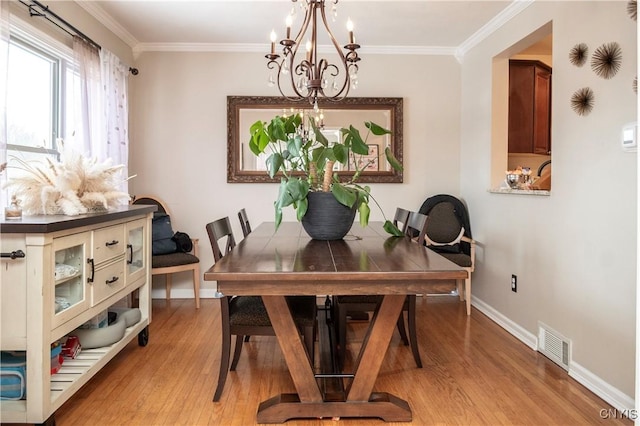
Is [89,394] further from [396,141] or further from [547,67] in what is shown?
[547,67]

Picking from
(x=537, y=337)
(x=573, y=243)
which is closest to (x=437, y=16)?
(x=573, y=243)

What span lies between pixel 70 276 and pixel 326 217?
1261 mm

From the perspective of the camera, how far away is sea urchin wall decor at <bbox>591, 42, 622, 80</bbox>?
2.09 meters

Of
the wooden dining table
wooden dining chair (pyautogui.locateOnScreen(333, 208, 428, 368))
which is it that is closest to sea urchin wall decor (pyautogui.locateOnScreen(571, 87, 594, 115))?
wooden dining chair (pyautogui.locateOnScreen(333, 208, 428, 368))

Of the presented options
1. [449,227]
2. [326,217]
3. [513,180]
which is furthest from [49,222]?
[449,227]

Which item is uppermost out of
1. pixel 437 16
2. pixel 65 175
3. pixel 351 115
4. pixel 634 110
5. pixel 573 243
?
pixel 437 16

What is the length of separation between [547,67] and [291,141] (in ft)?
10.1

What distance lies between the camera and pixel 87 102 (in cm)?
306

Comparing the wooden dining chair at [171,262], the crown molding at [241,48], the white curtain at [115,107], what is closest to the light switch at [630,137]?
the crown molding at [241,48]

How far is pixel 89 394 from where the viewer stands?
7.02ft

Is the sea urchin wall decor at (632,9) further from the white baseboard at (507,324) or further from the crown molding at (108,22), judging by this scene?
the crown molding at (108,22)

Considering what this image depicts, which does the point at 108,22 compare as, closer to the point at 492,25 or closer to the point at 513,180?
the point at 492,25

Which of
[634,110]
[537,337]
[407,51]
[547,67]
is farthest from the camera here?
[407,51]

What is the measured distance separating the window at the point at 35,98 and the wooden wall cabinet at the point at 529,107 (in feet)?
12.1
